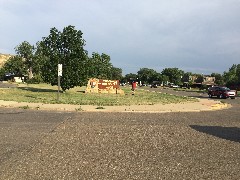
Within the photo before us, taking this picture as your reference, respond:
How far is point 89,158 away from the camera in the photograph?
7.39 m

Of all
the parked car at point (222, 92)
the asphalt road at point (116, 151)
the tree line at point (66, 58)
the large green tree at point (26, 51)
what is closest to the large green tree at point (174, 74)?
the large green tree at point (26, 51)

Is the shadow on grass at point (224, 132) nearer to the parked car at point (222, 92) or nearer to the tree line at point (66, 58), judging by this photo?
the tree line at point (66, 58)

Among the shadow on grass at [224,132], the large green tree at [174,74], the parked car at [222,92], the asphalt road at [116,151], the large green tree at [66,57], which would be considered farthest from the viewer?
the large green tree at [174,74]

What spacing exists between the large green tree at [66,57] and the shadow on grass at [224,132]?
2267cm

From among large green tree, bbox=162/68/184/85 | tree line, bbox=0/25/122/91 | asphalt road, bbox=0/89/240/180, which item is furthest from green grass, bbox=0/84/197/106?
large green tree, bbox=162/68/184/85

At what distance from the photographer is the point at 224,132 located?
12.0 m

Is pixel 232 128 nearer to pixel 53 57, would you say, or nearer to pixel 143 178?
pixel 143 178

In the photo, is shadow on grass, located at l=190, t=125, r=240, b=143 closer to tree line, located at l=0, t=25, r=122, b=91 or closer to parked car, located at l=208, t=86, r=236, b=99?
tree line, located at l=0, t=25, r=122, b=91

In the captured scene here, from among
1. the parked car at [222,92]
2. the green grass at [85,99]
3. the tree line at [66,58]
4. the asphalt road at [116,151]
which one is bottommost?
the asphalt road at [116,151]

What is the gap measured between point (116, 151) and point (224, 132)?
5.44 metres

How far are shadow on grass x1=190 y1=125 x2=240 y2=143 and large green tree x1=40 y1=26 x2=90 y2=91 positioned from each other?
2267cm

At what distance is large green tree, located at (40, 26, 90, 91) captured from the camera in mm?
34250

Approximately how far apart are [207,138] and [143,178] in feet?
16.5

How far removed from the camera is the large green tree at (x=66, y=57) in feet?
112
